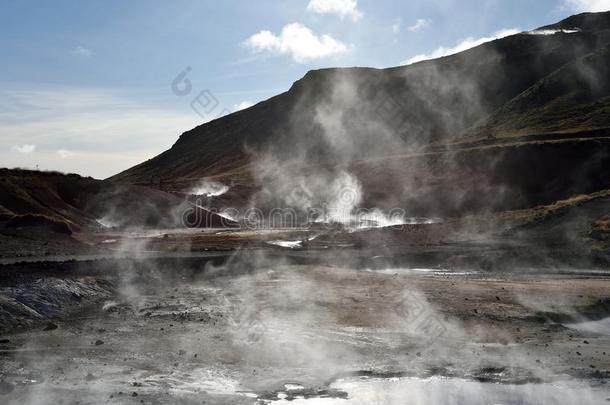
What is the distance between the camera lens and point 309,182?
8100 centimetres

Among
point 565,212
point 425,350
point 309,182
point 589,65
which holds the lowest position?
point 425,350

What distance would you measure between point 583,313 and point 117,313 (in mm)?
16210

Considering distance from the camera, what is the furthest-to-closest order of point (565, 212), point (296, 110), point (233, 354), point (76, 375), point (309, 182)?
point (296, 110) → point (309, 182) → point (565, 212) → point (233, 354) → point (76, 375)

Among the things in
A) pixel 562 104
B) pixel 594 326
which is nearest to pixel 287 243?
pixel 594 326

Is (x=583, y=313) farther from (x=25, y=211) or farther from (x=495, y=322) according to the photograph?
(x=25, y=211)

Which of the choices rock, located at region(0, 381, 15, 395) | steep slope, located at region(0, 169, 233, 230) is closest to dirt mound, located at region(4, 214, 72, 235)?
steep slope, located at region(0, 169, 233, 230)

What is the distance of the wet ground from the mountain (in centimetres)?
4113

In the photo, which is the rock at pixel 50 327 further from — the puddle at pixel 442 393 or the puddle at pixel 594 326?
the puddle at pixel 594 326

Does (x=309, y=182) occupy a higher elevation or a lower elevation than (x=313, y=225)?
higher

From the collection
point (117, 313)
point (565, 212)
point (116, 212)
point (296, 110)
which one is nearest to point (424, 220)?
point (565, 212)

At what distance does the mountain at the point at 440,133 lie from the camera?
2518 inches

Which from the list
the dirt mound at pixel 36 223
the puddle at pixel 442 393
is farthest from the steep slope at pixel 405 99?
the puddle at pixel 442 393

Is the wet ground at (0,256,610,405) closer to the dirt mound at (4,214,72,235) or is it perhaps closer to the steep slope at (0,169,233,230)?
the dirt mound at (4,214,72,235)

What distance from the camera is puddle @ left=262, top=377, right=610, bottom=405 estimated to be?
450 inches
